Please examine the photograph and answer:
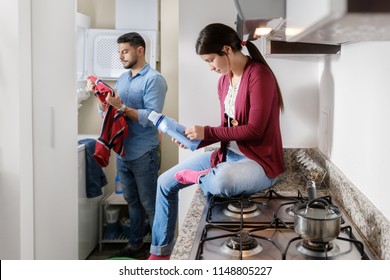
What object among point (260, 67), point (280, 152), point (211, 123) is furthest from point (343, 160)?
point (211, 123)

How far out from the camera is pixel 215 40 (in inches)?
50.1

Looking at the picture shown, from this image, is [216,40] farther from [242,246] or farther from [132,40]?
[132,40]

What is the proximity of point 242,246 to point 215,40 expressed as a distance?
2.14 feet

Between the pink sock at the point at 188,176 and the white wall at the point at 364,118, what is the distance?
1.27 ft

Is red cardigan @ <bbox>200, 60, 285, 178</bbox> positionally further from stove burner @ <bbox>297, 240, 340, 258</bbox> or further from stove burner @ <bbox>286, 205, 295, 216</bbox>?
stove burner @ <bbox>297, 240, 340, 258</bbox>

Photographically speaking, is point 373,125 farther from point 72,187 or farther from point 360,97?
point 72,187

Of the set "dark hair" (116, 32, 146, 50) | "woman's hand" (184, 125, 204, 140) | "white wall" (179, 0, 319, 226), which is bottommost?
"woman's hand" (184, 125, 204, 140)

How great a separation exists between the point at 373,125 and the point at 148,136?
4.47 feet

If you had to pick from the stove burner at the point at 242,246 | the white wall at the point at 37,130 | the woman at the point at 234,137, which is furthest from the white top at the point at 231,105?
the white wall at the point at 37,130

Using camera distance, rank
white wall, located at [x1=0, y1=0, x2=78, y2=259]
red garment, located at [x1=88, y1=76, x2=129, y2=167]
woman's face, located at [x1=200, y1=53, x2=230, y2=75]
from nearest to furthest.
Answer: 1. woman's face, located at [x1=200, y1=53, x2=230, y2=75]
2. white wall, located at [x1=0, y1=0, x2=78, y2=259]
3. red garment, located at [x1=88, y1=76, x2=129, y2=167]

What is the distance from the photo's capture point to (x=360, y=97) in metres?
1.04

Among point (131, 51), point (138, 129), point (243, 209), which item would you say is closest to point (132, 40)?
point (131, 51)

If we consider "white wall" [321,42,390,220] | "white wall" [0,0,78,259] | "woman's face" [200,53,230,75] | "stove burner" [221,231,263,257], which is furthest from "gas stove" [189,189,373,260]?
"white wall" [0,0,78,259]

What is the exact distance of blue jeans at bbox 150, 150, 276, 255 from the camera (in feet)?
3.78
